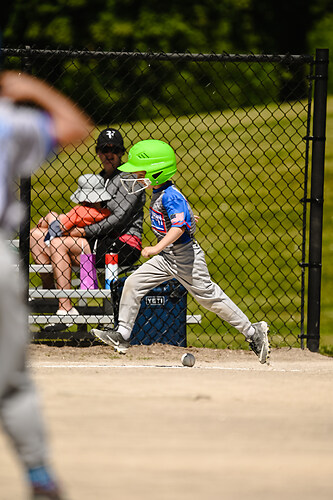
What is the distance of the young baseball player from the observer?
237 inches

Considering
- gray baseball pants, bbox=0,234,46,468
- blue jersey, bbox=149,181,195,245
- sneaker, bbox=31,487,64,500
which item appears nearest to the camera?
gray baseball pants, bbox=0,234,46,468

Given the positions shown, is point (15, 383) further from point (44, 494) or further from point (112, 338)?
point (112, 338)

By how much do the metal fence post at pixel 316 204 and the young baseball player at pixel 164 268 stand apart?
0.75m

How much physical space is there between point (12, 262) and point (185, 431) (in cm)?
154

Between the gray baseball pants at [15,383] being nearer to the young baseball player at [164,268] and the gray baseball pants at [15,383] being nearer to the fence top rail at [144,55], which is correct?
the young baseball player at [164,268]

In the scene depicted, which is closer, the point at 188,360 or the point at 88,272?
the point at 188,360

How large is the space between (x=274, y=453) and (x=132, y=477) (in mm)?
667

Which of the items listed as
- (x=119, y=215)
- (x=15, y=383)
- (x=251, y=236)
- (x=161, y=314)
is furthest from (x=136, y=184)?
(x=251, y=236)

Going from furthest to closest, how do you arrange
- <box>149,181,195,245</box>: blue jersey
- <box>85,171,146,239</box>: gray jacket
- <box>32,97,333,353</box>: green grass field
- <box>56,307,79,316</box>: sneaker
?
<box>32,97,333,353</box>: green grass field
<box>85,171,146,239</box>: gray jacket
<box>56,307,79,316</box>: sneaker
<box>149,181,195,245</box>: blue jersey

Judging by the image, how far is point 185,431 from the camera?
13.4ft

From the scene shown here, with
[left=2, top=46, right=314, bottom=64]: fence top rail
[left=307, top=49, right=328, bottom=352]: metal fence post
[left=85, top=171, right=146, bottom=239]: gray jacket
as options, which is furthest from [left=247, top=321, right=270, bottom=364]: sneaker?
[left=2, top=46, right=314, bottom=64]: fence top rail

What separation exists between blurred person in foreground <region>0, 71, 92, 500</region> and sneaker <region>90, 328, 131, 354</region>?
3024 mm

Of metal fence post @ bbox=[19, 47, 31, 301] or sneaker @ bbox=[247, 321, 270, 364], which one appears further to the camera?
metal fence post @ bbox=[19, 47, 31, 301]

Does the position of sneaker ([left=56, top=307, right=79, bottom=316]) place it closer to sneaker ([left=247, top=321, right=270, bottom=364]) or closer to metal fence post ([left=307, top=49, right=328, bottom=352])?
sneaker ([left=247, top=321, right=270, bottom=364])
